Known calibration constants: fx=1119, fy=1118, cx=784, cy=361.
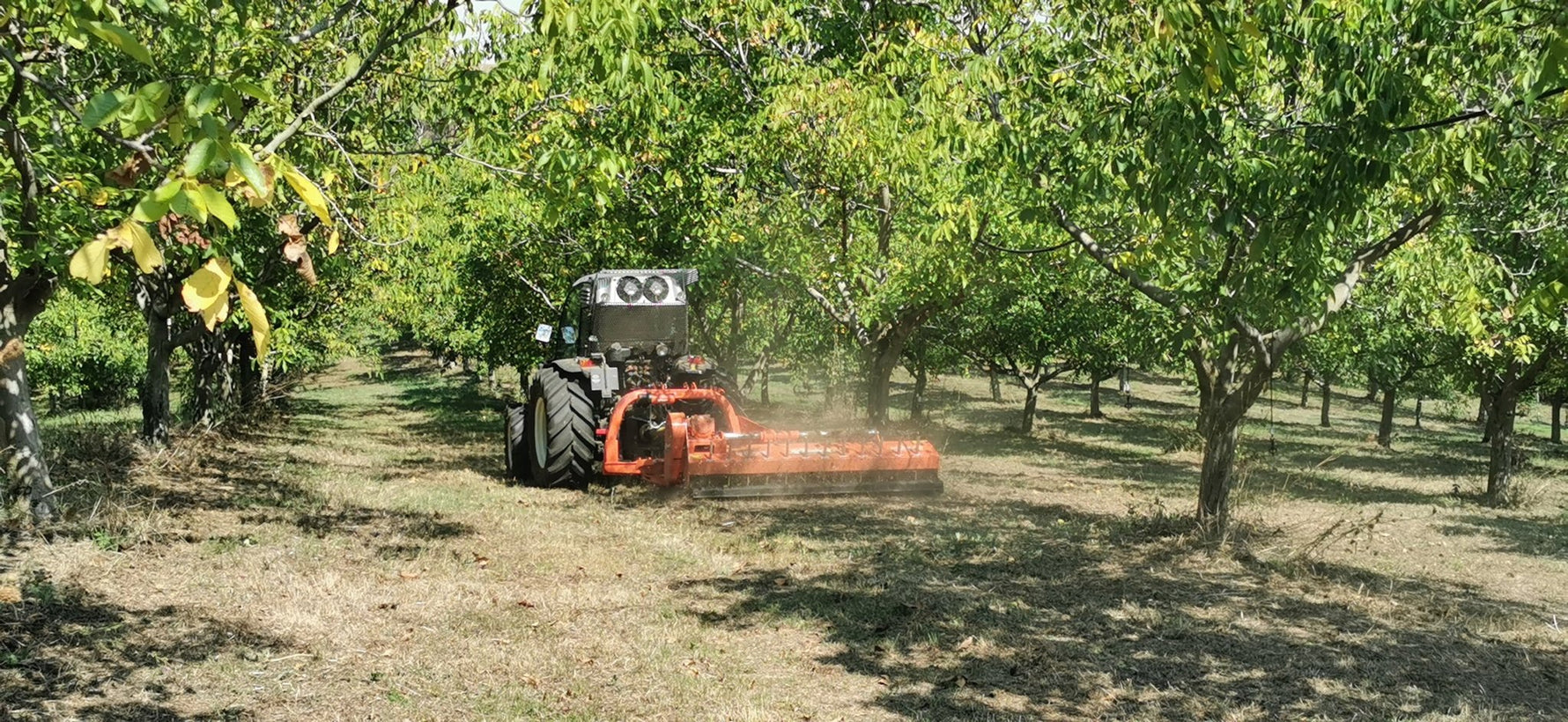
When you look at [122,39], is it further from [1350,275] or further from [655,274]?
[655,274]

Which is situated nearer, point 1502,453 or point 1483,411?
point 1502,453

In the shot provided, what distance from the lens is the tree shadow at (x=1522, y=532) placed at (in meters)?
11.8

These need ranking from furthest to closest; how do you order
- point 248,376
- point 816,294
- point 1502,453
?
1. point 248,376
2. point 1502,453
3. point 816,294

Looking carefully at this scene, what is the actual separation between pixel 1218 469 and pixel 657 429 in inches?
220

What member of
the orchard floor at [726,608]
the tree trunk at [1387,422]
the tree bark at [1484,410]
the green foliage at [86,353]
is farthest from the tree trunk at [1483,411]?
the green foliage at [86,353]

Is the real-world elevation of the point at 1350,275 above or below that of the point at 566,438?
above

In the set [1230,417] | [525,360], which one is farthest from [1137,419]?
[1230,417]

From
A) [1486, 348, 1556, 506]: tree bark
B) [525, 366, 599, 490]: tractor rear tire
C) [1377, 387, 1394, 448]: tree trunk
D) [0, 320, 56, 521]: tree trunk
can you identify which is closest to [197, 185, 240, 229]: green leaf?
[0, 320, 56, 521]: tree trunk

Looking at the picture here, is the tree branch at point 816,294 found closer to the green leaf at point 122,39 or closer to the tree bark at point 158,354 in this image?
the tree bark at point 158,354

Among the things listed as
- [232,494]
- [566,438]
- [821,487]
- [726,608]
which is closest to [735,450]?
[821,487]

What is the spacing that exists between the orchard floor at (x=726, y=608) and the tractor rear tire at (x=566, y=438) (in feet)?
1.64

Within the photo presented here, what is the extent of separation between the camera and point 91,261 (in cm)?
169

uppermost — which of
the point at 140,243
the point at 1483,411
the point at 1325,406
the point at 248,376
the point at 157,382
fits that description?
the point at 140,243

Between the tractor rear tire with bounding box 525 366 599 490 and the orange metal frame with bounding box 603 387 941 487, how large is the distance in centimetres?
28
